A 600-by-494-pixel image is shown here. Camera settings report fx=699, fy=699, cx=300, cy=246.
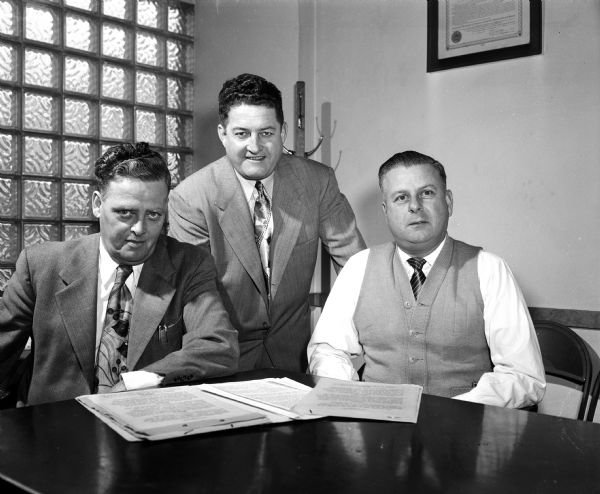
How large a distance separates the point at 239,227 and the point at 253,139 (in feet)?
0.95

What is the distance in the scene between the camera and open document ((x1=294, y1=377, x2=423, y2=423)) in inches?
47.6

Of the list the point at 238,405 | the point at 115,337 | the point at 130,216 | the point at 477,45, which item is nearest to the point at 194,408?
the point at 238,405

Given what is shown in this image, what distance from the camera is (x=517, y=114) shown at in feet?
8.68

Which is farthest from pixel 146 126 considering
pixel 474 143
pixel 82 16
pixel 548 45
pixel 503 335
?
pixel 503 335

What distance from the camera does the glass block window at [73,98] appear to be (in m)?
3.10

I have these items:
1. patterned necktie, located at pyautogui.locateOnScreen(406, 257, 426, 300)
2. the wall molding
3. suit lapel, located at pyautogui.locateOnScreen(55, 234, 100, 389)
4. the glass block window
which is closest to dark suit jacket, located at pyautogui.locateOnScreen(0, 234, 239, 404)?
suit lapel, located at pyautogui.locateOnScreen(55, 234, 100, 389)

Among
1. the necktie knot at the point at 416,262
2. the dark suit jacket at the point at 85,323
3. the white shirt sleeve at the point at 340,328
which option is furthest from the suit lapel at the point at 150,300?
the necktie knot at the point at 416,262

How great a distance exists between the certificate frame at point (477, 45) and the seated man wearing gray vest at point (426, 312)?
2.97 feet

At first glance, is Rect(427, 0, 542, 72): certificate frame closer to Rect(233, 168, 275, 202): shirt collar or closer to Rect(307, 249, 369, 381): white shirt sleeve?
Rect(233, 168, 275, 202): shirt collar

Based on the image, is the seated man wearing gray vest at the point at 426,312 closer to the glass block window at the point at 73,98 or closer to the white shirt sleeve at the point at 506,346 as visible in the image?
the white shirt sleeve at the point at 506,346

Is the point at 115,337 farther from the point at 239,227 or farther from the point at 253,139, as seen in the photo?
the point at 253,139

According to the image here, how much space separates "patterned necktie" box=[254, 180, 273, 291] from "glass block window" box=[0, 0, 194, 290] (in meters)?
1.31

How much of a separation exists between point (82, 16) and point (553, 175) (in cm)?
→ 225

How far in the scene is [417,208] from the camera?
194 cm
